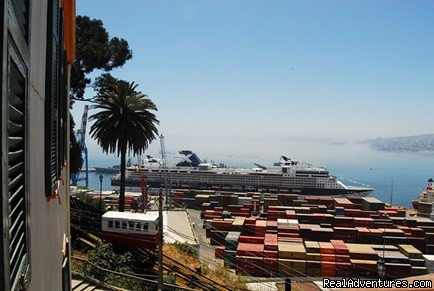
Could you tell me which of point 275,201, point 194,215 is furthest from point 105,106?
point 275,201

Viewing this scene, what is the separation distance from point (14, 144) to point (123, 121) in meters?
24.9

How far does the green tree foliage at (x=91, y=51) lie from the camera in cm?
2552

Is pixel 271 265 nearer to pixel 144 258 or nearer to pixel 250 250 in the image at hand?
pixel 250 250

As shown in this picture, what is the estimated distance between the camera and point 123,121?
26.1 metres

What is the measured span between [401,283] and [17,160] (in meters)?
24.2

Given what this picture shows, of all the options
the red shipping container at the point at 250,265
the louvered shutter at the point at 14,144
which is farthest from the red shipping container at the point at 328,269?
the louvered shutter at the point at 14,144

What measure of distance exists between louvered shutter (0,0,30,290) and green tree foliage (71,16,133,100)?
80.9ft

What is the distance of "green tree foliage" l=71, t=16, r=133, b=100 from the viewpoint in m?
25.5

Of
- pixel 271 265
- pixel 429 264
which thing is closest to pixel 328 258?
pixel 271 265

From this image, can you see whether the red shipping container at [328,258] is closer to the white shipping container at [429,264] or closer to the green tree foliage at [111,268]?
the white shipping container at [429,264]

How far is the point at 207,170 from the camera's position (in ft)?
351

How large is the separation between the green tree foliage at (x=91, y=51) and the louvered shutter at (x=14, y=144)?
80.9ft

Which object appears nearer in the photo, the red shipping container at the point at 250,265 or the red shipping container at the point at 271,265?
the red shipping container at the point at 250,265

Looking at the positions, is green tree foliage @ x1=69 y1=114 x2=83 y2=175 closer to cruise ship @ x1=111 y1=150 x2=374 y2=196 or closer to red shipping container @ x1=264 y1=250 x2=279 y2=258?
red shipping container @ x1=264 y1=250 x2=279 y2=258
